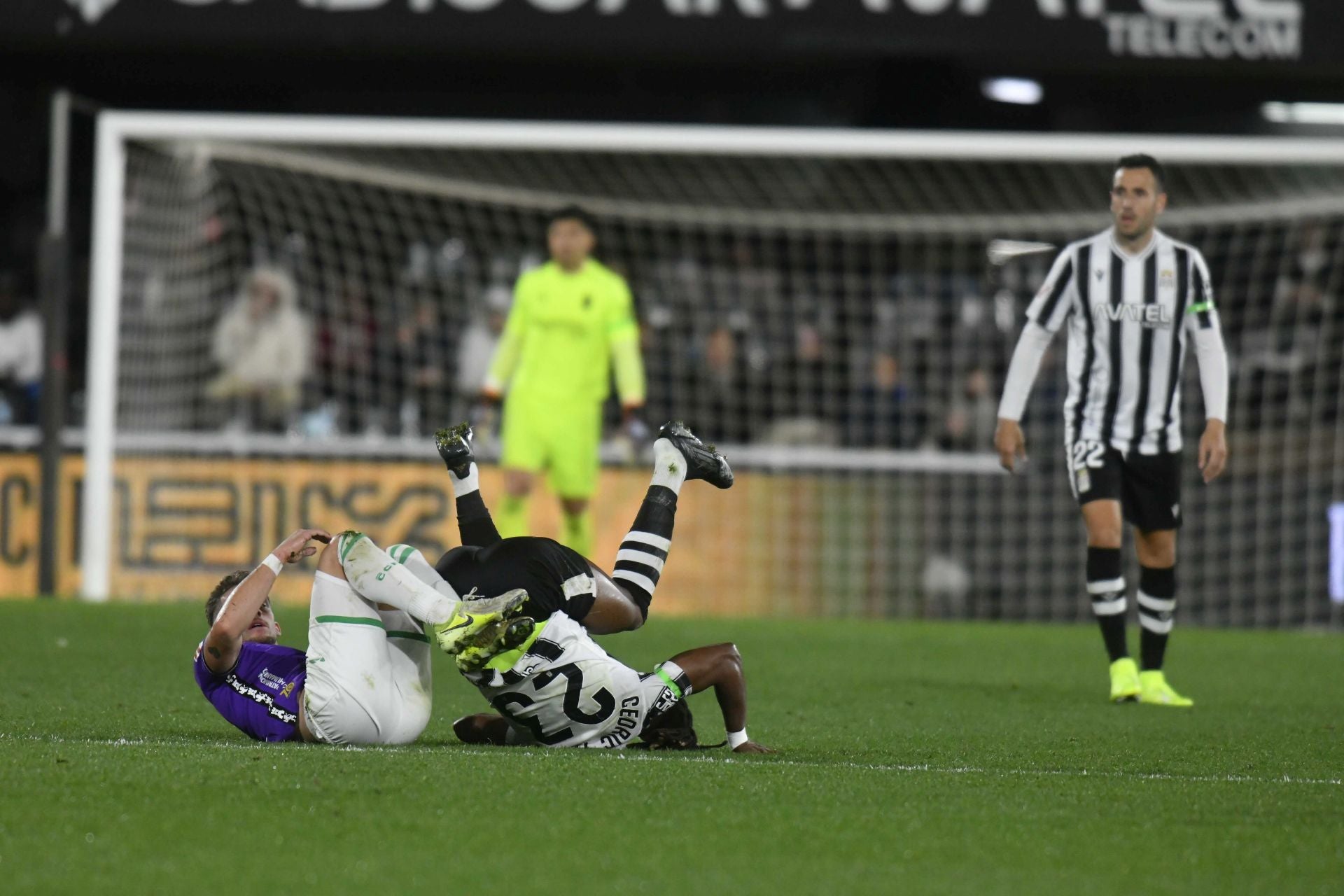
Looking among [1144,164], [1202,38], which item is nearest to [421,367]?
[1202,38]

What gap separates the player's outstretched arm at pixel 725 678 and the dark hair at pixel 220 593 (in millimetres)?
1261

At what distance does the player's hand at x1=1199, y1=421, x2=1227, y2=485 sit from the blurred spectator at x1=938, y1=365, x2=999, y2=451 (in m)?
5.93

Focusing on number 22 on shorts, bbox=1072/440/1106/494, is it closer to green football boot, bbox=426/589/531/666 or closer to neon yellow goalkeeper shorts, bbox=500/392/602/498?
green football boot, bbox=426/589/531/666

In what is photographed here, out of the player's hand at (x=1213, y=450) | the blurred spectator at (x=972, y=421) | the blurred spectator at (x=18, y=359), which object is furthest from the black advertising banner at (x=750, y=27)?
the player's hand at (x=1213, y=450)

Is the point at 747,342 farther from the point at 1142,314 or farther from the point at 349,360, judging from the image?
the point at 1142,314

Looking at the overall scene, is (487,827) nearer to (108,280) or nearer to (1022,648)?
(1022,648)

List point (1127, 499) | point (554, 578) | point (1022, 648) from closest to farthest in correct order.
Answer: point (554, 578) → point (1127, 499) → point (1022, 648)

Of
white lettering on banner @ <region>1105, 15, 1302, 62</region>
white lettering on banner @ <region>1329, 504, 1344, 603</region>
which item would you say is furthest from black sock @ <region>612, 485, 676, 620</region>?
white lettering on banner @ <region>1329, 504, 1344, 603</region>

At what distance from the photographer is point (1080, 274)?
24.1 ft

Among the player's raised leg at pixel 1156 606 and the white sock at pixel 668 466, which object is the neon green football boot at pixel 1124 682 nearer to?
the player's raised leg at pixel 1156 606

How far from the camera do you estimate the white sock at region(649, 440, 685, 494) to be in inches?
226

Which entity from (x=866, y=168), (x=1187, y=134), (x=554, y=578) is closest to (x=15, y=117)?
(x=866, y=168)

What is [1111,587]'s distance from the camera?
7.25 m

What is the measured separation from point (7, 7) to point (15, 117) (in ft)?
15.2
